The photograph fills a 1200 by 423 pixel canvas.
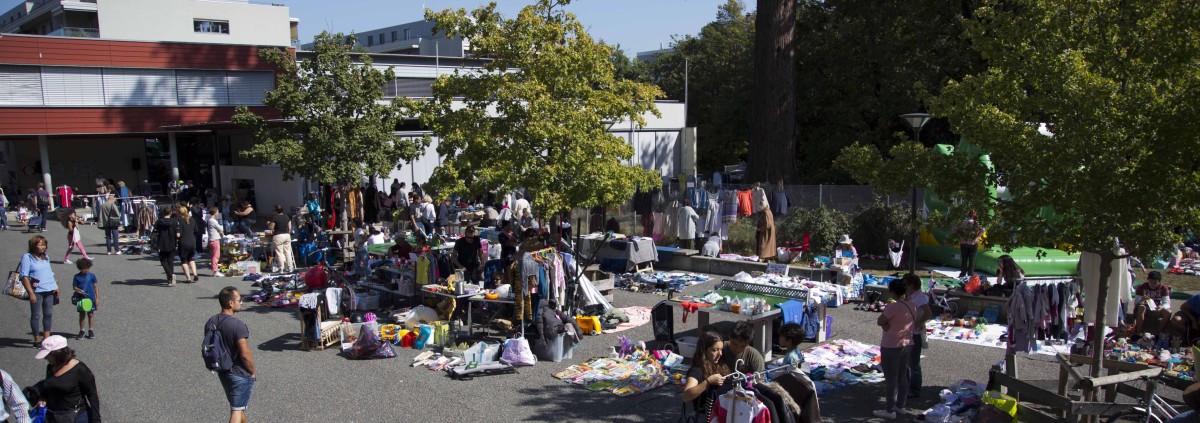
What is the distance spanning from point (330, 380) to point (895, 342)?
616 centimetres

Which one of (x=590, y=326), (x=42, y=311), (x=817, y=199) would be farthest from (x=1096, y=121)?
(x=817, y=199)

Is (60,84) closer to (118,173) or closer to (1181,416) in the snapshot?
(118,173)

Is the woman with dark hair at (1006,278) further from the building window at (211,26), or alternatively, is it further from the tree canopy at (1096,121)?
the building window at (211,26)

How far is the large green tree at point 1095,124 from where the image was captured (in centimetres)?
615

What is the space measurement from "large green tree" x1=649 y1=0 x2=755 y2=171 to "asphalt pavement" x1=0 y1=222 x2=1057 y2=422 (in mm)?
19167

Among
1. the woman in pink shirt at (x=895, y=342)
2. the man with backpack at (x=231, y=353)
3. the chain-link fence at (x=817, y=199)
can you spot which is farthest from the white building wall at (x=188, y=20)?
the woman in pink shirt at (x=895, y=342)

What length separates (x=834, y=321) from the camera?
12086mm

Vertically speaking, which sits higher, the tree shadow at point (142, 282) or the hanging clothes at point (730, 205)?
the hanging clothes at point (730, 205)

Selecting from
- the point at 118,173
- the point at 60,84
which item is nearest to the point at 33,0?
the point at 118,173

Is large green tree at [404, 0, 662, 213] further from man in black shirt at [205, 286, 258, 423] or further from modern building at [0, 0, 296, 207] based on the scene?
modern building at [0, 0, 296, 207]

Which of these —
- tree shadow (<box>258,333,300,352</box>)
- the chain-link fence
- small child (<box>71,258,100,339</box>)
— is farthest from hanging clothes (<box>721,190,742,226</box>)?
small child (<box>71,258,100,339</box>)

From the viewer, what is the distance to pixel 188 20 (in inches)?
1467

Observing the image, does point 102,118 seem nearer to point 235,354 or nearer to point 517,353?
point 517,353

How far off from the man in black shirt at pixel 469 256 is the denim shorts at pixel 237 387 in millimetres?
6240
